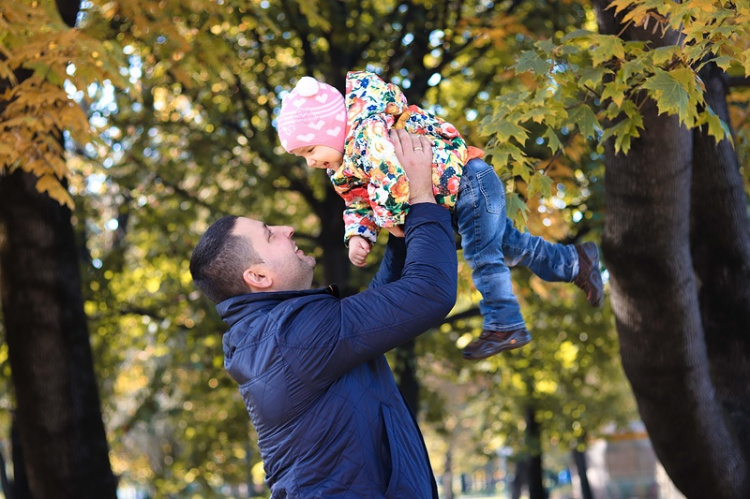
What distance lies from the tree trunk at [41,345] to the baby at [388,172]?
477cm

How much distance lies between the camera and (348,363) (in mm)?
3014

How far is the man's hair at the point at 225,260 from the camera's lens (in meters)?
3.30

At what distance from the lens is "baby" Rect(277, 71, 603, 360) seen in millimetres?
3287

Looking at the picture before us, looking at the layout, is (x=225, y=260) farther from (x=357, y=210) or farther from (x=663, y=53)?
(x=663, y=53)

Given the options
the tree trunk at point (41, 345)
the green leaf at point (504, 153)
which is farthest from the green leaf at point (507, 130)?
the tree trunk at point (41, 345)

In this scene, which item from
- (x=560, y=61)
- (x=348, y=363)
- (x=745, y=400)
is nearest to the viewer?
(x=348, y=363)

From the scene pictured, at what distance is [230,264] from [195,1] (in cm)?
461

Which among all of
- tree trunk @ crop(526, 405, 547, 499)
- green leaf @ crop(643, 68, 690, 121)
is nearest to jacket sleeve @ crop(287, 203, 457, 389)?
green leaf @ crop(643, 68, 690, 121)

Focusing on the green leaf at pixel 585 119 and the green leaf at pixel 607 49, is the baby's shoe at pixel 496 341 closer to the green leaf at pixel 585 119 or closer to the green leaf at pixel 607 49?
the green leaf at pixel 585 119


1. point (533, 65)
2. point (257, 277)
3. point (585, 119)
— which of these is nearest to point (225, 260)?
point (257, 277)

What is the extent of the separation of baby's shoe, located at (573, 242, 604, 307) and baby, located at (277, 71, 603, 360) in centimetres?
55

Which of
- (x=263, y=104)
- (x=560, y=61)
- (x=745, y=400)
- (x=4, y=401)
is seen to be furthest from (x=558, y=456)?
(x=560, y=61)

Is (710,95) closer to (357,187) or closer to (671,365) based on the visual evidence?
(671,365)

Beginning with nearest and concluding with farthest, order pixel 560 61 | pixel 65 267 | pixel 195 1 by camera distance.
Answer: pixel 560 61 < pixel 195 1 < pixel 65 267
